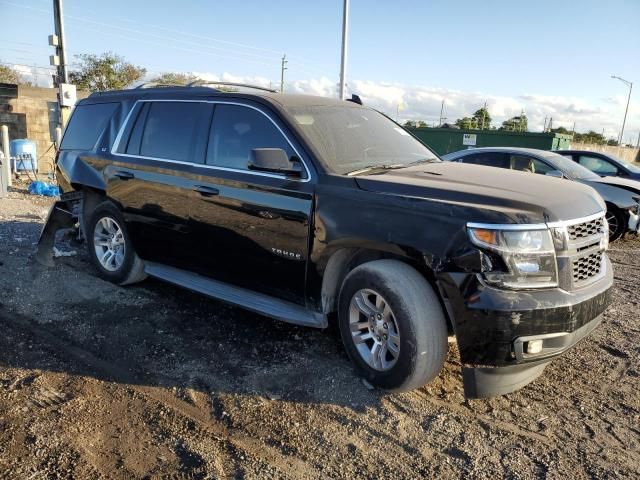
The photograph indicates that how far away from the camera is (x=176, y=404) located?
334cm

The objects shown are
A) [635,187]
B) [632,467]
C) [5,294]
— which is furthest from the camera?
[635,187]

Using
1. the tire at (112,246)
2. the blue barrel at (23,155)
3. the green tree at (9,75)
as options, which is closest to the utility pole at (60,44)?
the blue barrel at (23,155)

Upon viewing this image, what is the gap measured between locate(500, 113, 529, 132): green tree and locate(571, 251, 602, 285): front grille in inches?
1495

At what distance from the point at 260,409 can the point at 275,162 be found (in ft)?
5.48

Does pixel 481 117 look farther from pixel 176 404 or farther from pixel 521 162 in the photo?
pixel 176 404

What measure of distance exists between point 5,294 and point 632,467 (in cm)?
542

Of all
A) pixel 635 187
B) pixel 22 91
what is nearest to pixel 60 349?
pixel 635 187

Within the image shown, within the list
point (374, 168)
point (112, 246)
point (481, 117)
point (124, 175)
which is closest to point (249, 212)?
point (374, 168)

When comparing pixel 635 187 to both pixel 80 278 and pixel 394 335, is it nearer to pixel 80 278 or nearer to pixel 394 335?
pixel 394 335

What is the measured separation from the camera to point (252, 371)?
3771mm

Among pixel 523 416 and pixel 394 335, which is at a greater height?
pixel 394 335

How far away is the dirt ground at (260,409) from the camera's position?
9.16 ft

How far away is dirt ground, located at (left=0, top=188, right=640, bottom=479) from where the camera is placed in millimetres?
2793

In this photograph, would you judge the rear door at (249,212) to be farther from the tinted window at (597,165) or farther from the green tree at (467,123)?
the green tree at (467,123)
